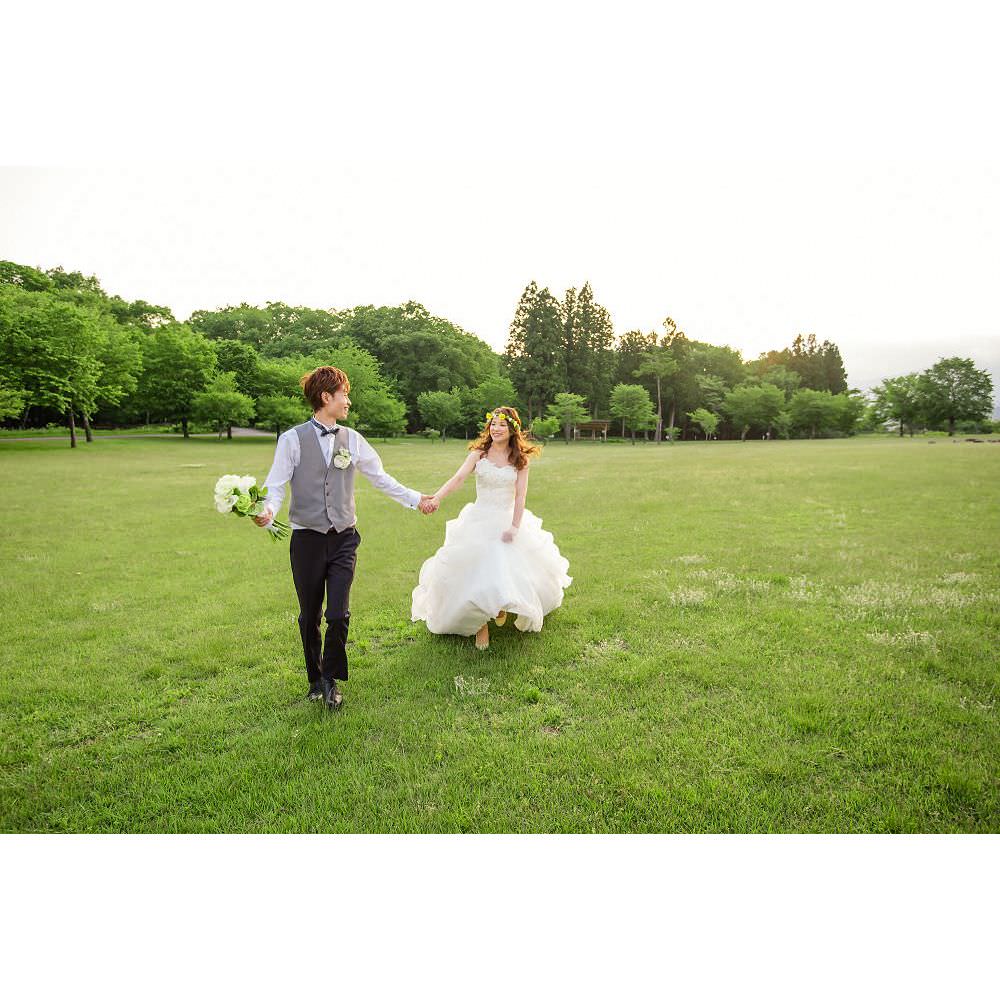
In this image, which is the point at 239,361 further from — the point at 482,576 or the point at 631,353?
the point at 631,353

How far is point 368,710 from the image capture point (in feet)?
16.9

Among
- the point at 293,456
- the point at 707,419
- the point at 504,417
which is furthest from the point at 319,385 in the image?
the point at 707,419

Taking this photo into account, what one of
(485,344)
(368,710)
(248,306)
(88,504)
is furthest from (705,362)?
(368,710)

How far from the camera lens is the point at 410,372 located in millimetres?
42781

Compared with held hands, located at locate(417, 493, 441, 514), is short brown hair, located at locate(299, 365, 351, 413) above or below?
above

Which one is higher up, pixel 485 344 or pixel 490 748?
pixel 485 344

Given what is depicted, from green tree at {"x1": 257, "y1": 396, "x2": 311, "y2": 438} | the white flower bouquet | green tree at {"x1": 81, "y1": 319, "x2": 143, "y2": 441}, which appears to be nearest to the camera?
the white flower bouquet

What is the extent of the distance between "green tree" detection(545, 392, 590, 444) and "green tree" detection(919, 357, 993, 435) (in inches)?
1653

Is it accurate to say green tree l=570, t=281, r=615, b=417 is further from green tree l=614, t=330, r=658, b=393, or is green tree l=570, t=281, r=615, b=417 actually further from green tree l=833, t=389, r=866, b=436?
green tree l=833, t=389, r=866, b=436

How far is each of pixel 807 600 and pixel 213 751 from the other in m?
7.98

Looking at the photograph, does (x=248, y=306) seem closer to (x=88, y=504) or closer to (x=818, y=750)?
(x=88, y=504)

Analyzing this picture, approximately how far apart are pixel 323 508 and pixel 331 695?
73.3 inches

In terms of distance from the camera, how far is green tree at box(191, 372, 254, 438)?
1654 inches

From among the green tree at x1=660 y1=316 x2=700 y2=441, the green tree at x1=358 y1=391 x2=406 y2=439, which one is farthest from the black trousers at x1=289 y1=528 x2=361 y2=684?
the green tree at x1=660 y1=316 x2=700 y2=441
